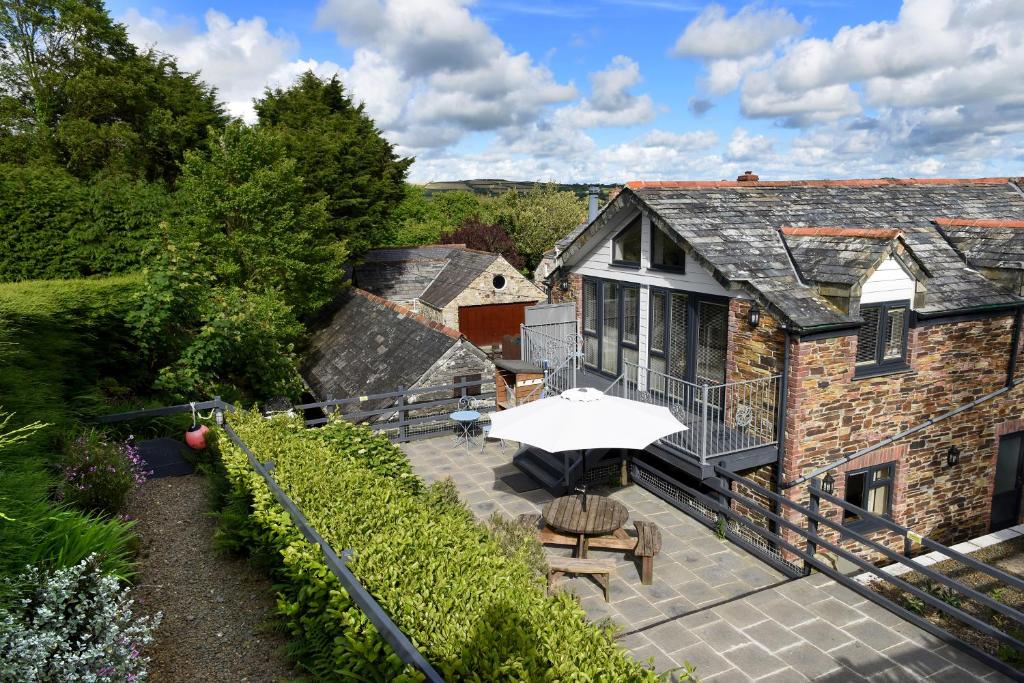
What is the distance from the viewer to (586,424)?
351 inches

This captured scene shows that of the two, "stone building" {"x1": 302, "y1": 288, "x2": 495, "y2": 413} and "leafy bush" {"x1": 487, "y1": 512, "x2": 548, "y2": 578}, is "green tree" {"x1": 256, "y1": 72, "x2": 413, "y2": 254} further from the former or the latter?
"leafy bush" {"x1": 487, "y1": 512, "x2": 548, "y2": 578}

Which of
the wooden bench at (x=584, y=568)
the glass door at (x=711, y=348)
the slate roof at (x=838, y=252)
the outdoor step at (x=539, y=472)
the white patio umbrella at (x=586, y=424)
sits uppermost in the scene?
the slate roof at (x=838, y=252)

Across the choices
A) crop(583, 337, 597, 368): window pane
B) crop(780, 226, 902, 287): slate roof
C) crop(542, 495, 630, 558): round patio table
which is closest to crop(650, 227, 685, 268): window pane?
crop(780, 226, 902, 287): slate roof

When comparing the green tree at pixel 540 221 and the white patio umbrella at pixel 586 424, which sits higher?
the green tree at pixel 540 221

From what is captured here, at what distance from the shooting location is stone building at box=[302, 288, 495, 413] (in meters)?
16.6

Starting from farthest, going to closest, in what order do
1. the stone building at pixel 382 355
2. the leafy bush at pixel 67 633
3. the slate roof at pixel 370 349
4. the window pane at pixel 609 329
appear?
the slate roof at pixel 370 349, the stone building at pixel 382 355, the window pane at pixel 609 329, the leafy bush at pixel 67 633

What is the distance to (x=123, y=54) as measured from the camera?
90.9ft

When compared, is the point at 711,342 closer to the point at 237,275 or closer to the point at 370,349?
the point at 370,349

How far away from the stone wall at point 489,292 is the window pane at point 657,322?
15.5m

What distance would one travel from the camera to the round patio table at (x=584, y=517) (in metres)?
8.58

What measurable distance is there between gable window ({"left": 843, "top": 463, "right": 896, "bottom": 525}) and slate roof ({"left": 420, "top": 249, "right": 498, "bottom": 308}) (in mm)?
18491

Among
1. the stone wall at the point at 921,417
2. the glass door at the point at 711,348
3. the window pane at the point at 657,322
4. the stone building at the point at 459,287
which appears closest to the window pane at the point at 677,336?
the window pane at the point at 657,322

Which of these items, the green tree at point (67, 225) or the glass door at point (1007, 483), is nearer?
the glass door at point (1007, 483)

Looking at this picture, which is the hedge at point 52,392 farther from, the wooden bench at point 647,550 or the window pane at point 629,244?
the window pane at point 629,244
